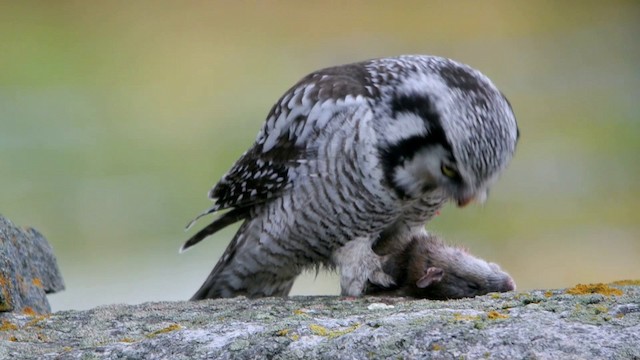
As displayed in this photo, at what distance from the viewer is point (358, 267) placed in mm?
4531

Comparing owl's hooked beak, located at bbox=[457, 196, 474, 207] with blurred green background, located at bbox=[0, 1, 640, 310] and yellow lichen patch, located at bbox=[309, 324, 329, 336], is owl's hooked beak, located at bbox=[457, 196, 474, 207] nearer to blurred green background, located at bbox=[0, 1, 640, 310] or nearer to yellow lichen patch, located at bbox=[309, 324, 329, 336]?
yellow lichen patch, located at bbox=[309, 324, 329, 336]

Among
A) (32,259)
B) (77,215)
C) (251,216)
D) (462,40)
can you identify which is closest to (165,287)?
(77,215)

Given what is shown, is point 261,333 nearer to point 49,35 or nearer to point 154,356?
point 154,356

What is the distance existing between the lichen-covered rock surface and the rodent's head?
0.77m

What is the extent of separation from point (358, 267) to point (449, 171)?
0.50 metres

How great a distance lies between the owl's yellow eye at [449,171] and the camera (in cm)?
429

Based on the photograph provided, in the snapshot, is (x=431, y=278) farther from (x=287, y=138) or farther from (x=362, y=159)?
(x=287, y=138)

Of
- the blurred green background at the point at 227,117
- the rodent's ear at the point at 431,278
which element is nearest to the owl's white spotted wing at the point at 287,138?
the rodent's ear at the point at 431,278

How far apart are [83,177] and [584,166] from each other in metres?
4.60

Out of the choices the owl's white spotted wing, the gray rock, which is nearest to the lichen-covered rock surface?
the gray rock

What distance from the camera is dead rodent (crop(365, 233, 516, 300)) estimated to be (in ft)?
14.2

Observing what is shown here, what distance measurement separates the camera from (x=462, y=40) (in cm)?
1391

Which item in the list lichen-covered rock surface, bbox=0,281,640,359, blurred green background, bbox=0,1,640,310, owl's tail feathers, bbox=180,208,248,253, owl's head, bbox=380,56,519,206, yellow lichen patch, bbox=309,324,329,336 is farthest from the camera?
blurred green background, bbox=0,1,640,310

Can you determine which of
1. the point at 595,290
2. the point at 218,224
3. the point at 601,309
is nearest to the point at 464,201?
the point at 595,290
